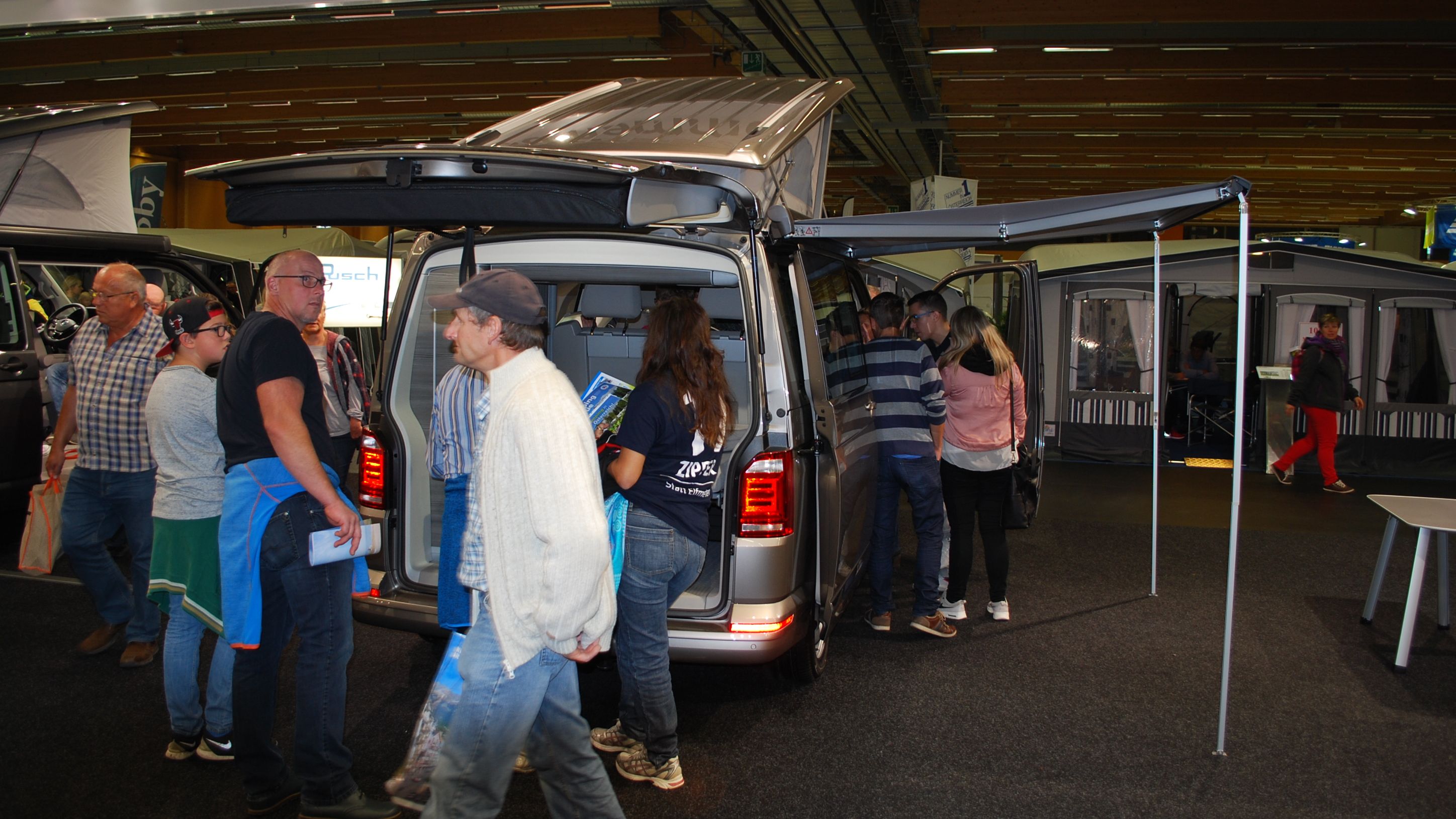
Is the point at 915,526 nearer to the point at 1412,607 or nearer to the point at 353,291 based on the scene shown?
the point at 1412,607

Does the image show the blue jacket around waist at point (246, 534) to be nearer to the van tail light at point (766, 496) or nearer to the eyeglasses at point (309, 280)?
the eyeglasses at point (309, 280)

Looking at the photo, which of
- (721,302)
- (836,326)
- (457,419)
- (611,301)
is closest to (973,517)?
(836,326)

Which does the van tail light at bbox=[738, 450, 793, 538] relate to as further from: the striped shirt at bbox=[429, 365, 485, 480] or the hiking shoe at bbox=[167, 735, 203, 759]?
the hiking shoe at bbox=[167, 735, 203, 759]

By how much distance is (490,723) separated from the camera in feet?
7.26

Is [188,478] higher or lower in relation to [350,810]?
higher

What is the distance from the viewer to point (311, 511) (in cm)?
284

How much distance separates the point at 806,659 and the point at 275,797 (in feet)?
6.46

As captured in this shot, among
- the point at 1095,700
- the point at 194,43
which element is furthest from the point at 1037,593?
the point at 194,43

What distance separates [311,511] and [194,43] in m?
10.4

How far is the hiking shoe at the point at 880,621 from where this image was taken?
4.86 m

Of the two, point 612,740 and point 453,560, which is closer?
point 453,560

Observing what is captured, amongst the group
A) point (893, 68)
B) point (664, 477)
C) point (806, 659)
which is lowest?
point (806, 659)

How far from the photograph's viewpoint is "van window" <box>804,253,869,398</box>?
4.07 meters

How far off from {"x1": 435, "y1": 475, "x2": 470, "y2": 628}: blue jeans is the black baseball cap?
100 cm
